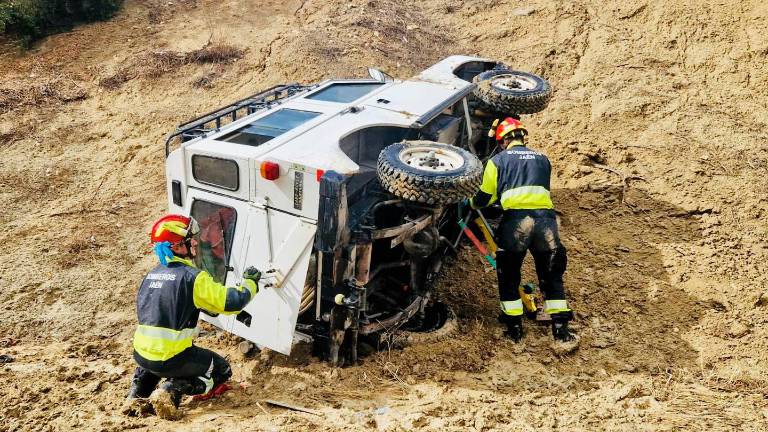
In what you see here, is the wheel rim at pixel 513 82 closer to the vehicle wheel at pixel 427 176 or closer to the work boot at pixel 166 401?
the vehicle wheel at pixel 427 176

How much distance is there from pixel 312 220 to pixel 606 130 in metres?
6.04

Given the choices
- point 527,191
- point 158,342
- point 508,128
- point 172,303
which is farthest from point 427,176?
point 158,342

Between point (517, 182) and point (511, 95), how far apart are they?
1.63m

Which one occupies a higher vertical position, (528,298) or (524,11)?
(524,11)

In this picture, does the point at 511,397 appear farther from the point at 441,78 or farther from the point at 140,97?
the point at 140,97

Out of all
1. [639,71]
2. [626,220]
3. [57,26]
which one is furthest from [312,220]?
→ [57,26]

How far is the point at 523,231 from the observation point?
5.00 meters

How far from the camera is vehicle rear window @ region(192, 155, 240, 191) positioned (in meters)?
4.31

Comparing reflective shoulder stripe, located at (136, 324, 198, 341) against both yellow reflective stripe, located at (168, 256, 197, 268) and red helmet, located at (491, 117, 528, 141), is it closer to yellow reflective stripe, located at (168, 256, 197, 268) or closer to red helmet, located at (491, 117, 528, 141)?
yellow reflective stripe, located at (168, 256, 197, 268)

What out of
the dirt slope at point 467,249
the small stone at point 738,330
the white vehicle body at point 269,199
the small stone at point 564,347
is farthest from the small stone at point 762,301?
the white vehicle body at point 269,199

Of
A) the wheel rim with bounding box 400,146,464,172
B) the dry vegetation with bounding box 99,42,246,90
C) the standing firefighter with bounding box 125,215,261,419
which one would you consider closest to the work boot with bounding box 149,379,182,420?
the standing firefighter with bounding box 125,215,261,419

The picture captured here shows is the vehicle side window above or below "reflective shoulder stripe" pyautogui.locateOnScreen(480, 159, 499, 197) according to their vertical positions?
below

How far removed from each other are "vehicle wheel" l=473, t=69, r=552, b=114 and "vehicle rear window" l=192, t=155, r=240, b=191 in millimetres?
3200

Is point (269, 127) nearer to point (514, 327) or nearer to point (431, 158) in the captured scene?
point (431, 158)
